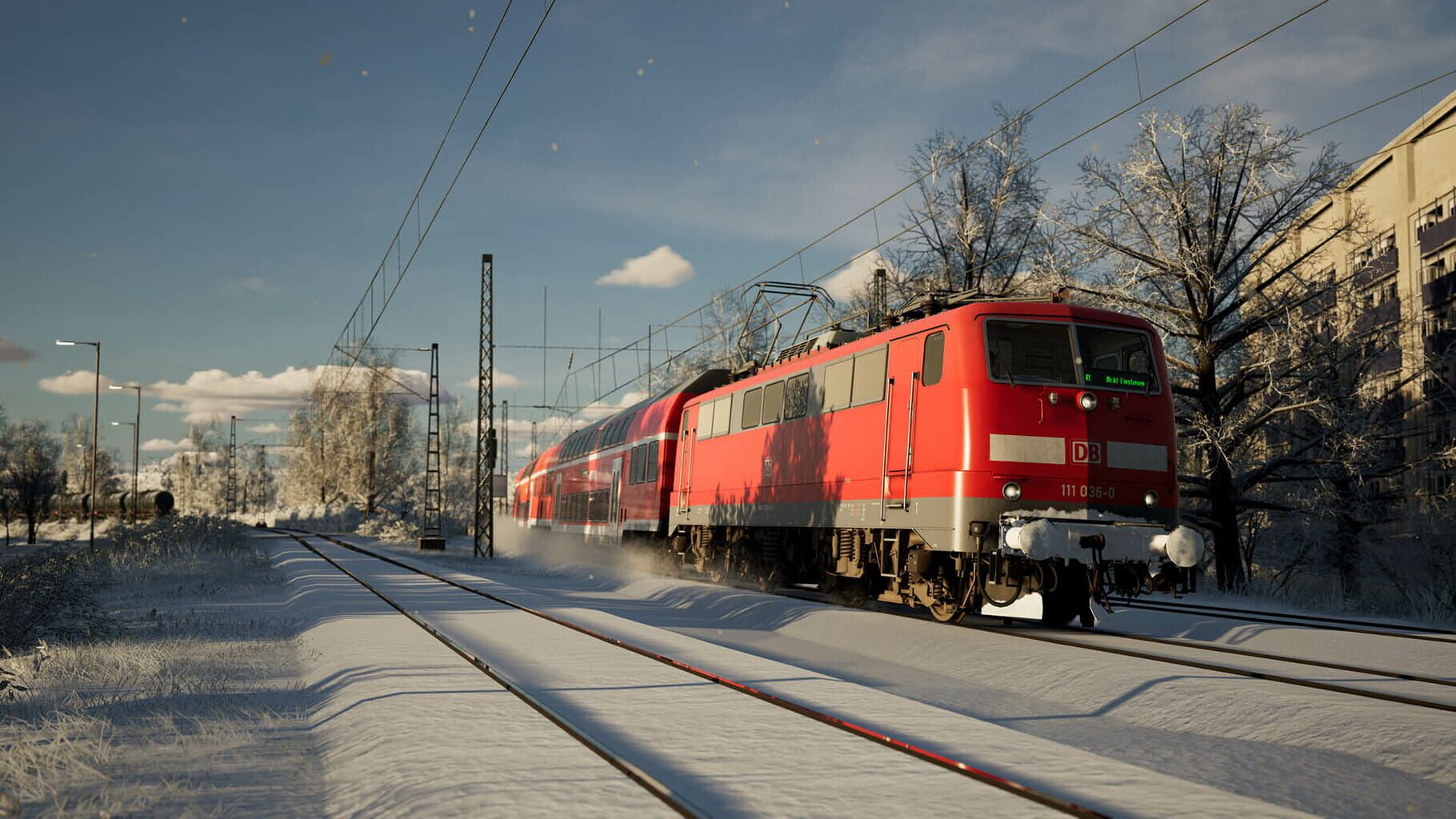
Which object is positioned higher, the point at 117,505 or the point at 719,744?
the point at 117,505

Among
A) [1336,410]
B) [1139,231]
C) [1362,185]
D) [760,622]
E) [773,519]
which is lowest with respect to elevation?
[760,622]

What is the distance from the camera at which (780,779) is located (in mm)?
5625

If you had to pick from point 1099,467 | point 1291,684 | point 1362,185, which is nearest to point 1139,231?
point 1099,467

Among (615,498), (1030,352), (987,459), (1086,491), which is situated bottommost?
(615,498)

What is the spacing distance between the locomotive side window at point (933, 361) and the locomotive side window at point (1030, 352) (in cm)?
57

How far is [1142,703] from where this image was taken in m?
8.79

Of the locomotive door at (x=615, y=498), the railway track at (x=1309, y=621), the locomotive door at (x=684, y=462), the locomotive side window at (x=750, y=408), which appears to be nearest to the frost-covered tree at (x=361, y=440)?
the locomotive door at (x=615, y=498)

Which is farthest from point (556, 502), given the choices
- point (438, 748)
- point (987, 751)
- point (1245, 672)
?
point (987, 751)

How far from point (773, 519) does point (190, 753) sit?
37.4 feet

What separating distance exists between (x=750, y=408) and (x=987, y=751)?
12.4m

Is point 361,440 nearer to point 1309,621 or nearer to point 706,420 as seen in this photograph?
point 706,420

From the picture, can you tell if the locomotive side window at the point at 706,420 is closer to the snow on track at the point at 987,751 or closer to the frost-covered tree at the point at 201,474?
the snow on track at the point at 987,751

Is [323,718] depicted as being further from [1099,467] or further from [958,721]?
[1099,467]

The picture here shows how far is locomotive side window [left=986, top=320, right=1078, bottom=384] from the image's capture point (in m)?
11.9
